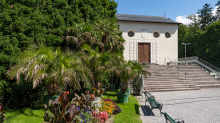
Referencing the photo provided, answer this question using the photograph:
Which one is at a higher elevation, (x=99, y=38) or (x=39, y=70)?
(x=99, y=38)

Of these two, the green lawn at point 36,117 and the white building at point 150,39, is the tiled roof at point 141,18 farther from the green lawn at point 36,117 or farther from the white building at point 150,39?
the green lawn at point 36,117

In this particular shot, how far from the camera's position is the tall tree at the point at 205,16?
35406mm

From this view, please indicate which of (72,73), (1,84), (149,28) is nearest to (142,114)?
(72,73)

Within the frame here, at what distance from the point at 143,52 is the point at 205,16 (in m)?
25.4

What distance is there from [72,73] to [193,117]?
5402mm

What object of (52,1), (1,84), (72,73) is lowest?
(1,84)

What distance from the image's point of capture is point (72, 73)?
6098mm

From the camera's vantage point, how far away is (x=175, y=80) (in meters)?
14.1

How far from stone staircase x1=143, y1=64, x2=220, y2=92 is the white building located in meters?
4.34

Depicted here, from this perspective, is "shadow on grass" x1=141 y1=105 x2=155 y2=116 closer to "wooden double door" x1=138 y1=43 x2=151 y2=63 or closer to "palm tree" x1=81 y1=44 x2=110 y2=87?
"palm tree" x1=81 y1=44 x2=110 y2=87

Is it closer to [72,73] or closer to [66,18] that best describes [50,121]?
[72,73]

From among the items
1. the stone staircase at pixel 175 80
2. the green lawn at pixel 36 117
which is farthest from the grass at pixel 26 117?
the stone staircase at pixel 175 80

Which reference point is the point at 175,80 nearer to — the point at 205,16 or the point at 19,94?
the point at 19,94

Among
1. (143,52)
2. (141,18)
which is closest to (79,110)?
(143,52)
